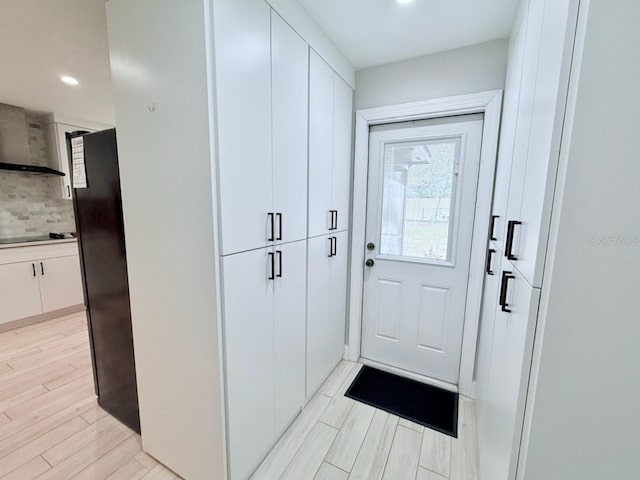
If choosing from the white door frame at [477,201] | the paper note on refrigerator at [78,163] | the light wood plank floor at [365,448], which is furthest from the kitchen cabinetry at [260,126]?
the light wood plank floor at [365,448]

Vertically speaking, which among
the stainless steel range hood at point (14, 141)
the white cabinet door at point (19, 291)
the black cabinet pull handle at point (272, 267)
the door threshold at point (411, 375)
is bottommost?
the door threshold at point (411, 375)

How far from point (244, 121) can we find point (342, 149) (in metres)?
1.07

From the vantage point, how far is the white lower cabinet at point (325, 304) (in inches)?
72.9

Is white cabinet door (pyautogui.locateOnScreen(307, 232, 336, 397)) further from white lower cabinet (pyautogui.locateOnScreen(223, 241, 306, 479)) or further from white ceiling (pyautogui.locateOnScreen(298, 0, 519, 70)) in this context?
white ceiling (pyautogui.locateOnScreen(298, 0, 519, 70))

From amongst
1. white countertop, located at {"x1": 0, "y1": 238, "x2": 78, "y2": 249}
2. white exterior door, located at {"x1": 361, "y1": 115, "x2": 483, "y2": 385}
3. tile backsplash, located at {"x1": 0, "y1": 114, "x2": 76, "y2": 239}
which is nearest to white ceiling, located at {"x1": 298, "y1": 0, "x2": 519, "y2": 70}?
white exterior door, located at {"x1": 361, "y1": 115, "x2": 483, "y2": 385}

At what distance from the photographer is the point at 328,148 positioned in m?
1.89

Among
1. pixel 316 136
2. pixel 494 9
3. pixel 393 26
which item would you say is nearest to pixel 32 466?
pixel 316 136

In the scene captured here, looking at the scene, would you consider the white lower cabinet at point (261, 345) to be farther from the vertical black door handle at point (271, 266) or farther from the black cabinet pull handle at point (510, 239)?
the black cabinet pull handle at point (510, 239)

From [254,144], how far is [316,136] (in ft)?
2.01

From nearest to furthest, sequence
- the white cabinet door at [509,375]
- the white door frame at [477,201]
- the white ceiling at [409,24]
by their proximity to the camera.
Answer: the white cabinet door at [509,375]
the white ceiling at [409,24]
the white door frame at [477,201]

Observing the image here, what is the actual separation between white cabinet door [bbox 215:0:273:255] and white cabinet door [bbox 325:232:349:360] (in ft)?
3.01

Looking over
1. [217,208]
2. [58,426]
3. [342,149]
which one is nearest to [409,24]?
[342,149]

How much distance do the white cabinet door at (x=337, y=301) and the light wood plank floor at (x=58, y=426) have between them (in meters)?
1.25

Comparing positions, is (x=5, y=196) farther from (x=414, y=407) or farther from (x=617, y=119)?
(x=617, y=119)
